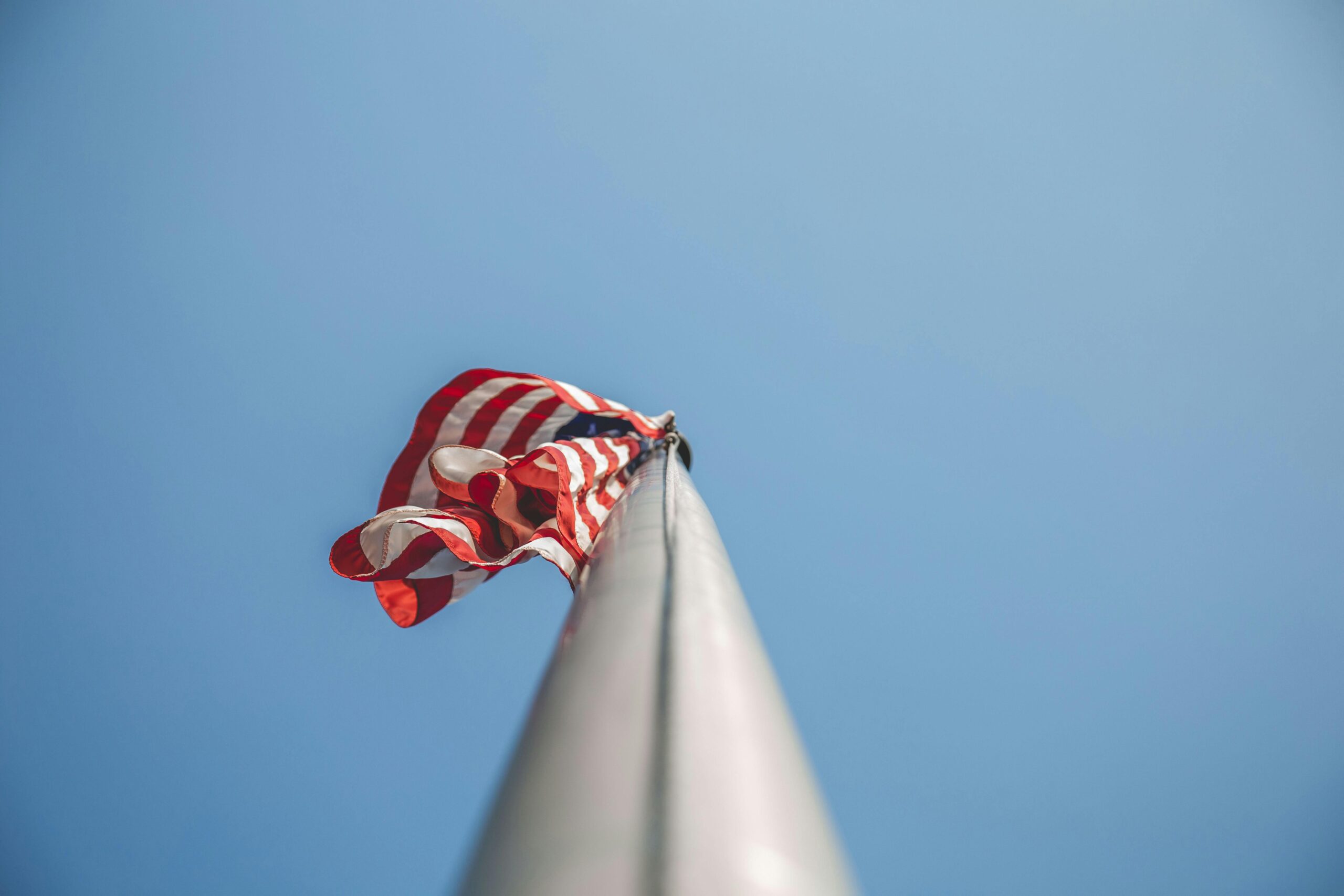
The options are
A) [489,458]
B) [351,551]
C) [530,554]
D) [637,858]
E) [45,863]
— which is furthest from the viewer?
[45,863]

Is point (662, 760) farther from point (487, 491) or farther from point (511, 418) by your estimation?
point (511, 418)

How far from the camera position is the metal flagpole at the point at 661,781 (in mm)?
182

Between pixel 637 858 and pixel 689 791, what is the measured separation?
0.09 feet

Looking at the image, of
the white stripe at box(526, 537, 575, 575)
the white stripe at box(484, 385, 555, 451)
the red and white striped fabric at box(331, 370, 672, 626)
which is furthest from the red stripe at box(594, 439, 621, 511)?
the white stripe at box(526, 537, 575, 575)

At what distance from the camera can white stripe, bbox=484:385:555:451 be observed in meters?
2.05

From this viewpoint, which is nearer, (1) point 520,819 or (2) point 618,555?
(1) point 520,819

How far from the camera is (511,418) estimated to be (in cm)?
206

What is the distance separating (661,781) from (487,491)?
4.43 ft

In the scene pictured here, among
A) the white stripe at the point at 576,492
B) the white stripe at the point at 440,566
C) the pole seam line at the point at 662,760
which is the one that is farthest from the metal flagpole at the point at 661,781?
the white stripe at the point at 440,566

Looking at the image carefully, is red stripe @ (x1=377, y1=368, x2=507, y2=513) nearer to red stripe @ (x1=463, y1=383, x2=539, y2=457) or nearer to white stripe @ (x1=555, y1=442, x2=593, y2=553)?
red stripe @ (x1=463, y1=383, x2=539, y2=457)

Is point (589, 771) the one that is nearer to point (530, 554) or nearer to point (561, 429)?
point (530, 554)

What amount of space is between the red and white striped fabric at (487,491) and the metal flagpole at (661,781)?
822 millimetres

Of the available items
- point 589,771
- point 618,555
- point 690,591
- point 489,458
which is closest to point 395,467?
point 489,458

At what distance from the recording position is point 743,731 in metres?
0.25
